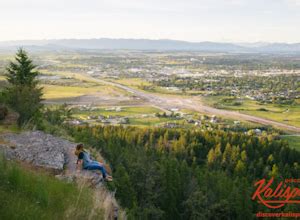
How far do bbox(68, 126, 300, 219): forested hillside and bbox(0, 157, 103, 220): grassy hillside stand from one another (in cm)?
849

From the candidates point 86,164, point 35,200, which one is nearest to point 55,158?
point 86,164

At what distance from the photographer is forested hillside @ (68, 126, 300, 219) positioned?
94.5 feet

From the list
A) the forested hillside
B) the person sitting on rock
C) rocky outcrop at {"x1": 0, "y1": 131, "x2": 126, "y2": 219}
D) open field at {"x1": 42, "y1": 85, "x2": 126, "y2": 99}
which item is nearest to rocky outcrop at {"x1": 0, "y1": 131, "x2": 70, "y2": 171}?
rocky outcrop at {"x1": 0, "y1": 131, "x2": 126, "y2": 219}

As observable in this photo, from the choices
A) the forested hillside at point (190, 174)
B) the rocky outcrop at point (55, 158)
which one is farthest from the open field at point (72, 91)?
the rocky outcrop at point (55, 158)

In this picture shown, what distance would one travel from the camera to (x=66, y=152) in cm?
1612

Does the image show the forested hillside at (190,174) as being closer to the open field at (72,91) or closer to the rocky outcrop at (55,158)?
the rocky outcrop at (55,158)

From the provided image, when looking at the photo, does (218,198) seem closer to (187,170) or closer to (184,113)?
(187,170)

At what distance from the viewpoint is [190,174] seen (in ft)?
119

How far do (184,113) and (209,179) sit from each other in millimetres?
56867

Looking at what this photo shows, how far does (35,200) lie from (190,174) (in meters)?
30.6

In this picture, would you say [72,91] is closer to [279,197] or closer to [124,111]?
[124,111]

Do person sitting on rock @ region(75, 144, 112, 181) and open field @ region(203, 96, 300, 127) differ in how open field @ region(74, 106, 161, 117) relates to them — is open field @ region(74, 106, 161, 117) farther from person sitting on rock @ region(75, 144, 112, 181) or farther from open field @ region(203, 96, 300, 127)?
person sitting on rock @ region(75, 144, 112, 181)

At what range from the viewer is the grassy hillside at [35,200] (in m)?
5.95

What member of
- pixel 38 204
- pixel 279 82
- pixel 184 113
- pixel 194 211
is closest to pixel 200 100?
pixel 184 113
